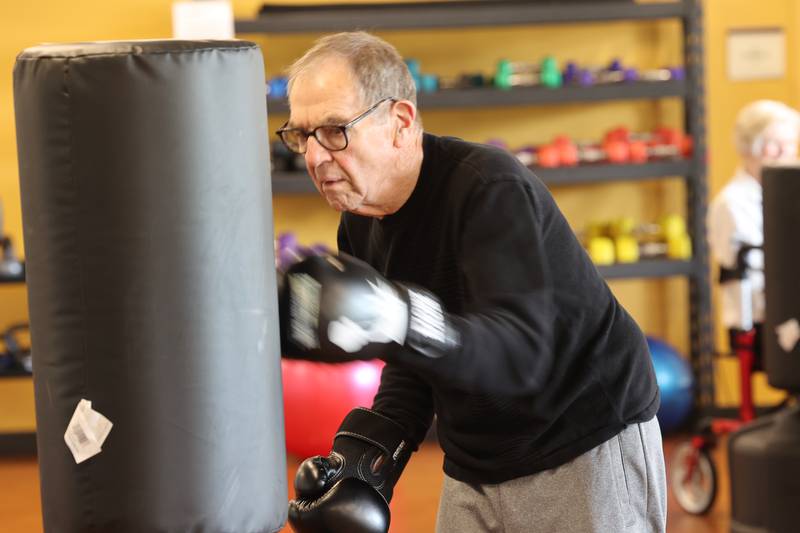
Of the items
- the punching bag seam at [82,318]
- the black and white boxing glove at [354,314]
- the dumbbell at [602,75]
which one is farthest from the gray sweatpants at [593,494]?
the dumbbell at [602,75]

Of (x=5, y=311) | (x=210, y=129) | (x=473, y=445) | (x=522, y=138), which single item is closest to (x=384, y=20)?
(x=522, y=138)

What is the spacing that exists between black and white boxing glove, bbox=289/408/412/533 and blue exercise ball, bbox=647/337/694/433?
353cm

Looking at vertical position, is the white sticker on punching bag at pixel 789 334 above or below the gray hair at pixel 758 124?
below

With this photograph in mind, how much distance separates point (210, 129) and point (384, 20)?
14.2ft

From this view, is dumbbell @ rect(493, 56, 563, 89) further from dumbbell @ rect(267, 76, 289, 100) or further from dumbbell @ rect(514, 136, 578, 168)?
dumbbell @ rect(267, 76, 289, 100)

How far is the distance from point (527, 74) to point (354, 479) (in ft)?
13.6

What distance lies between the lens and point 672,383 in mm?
5430

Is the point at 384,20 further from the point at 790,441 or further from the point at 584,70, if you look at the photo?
the point at 790,441

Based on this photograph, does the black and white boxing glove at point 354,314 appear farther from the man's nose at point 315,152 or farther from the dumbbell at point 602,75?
the dumbbell at point 602,75

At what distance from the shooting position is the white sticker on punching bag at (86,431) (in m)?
1.42

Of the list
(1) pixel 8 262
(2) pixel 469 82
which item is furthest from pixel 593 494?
(1) pixel 8 262

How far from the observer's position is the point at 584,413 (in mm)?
1918

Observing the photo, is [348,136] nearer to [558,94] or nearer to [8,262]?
[558,94]

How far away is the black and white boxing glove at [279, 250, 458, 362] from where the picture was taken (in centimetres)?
141
